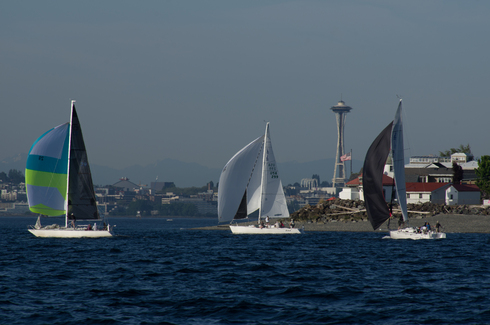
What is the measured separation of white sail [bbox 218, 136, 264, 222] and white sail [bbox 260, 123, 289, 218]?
1.10 metres

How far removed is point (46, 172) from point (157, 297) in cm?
3181

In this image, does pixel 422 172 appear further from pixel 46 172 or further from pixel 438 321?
pixel 438 321

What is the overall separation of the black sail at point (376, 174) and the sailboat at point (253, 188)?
1307cm

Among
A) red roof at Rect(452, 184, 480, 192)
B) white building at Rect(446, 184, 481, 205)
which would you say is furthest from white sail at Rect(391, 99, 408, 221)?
red roof at Rect(452, 184, 480, 192)

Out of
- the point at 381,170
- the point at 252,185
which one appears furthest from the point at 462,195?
the point at 381,170

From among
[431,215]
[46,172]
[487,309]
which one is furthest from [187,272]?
[431,215]

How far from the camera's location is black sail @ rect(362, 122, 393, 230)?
5119 cm

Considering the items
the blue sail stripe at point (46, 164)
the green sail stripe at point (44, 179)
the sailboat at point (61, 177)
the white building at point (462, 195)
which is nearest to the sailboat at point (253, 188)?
the sailboat at point (61, 177)

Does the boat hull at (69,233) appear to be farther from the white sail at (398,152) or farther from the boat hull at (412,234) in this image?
the white sail at (398,152)

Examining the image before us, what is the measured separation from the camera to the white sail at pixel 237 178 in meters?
63.2

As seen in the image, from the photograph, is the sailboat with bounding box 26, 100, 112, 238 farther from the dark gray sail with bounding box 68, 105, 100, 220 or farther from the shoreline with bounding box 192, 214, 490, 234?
the shoreline with bounding box 192, 214, 490, 234

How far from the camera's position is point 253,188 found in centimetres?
6444

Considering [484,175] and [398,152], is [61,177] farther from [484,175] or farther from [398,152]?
[484,175]

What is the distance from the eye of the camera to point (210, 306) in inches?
908
